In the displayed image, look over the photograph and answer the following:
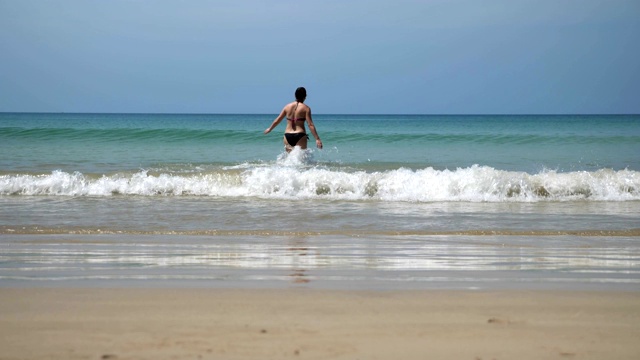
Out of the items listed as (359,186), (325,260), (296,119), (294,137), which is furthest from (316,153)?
(325,260)

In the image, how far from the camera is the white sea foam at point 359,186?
38.3 feet

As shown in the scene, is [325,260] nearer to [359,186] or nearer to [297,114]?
[359,186]

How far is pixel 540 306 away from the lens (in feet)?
12.0

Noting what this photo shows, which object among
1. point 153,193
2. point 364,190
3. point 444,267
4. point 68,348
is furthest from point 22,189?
point 68,348

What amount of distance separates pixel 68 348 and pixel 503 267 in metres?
3.04

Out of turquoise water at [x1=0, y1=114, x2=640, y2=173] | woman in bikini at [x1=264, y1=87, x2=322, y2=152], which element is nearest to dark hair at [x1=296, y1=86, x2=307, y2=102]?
woman in bikini at [x1=264, y1=87, x2=322, y2=152]

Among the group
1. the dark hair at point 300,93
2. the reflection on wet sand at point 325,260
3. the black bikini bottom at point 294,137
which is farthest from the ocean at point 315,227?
the dark hair at point 300,93

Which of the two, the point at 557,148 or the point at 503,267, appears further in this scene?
the point at 557,148

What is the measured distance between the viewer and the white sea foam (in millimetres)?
11672

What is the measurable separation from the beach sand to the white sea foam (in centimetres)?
757

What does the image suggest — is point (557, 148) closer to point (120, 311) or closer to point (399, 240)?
Answer: point (399, 240)

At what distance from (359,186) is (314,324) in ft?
29.1

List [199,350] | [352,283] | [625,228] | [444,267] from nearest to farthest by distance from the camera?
[199,350]
[352,283]
[444,267]
[625,228]

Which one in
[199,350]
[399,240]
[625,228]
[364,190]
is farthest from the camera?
[364,190]
